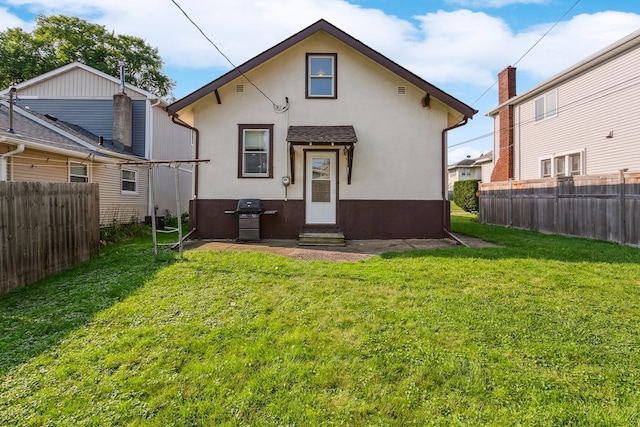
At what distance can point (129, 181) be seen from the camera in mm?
13508

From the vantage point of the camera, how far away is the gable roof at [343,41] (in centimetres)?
882

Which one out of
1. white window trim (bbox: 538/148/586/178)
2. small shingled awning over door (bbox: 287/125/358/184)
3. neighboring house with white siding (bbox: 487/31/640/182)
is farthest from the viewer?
white window trim (bbox: 538/148/586/178)

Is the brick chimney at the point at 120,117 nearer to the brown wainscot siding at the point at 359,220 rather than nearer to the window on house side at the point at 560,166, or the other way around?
the brown wainscot siding at the point at 359,220

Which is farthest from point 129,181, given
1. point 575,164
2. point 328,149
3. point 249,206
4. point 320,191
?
point 575,164

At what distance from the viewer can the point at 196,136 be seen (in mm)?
9258

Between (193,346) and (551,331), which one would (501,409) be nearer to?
(551,331)

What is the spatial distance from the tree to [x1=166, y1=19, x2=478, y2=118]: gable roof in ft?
78.6

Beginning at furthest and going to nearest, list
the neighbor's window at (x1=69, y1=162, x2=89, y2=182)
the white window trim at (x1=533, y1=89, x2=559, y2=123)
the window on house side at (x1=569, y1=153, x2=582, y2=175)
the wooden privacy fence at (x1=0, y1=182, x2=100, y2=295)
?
the white window trim at (x1=533, y1=89, x2=559, y2=123) → the window on house side at (x1=569, y1=153, x2=582, y2=175) → the neighbor's window at (x1=69, y1=162, x2=89, y2=182) → the wooden privacy fence at (x1=0, y1=182, x2=100, y2=295)

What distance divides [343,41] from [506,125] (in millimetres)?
12187

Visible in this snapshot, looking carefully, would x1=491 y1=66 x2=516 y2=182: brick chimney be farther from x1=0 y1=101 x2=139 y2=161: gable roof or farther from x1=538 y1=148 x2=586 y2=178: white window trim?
x1=0 y1=101 x2=139 y2=161: gable roof

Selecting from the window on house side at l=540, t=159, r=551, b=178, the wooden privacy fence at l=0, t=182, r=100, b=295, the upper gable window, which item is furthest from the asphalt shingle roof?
the window on house side at l=540, t=159, r=551, b=178

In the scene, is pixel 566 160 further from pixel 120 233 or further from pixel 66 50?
pixel 66 50

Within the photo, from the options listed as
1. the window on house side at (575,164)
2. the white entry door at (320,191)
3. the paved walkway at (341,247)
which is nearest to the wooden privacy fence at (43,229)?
the paved walkway at (341,247)

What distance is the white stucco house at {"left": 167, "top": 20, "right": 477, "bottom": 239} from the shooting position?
9305 mm
